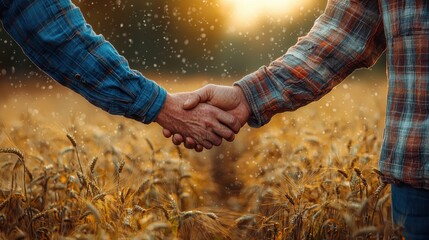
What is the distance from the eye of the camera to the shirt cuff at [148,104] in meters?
2.81

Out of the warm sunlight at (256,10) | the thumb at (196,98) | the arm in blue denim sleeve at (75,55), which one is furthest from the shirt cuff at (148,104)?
the warm sunlight at (256,10)

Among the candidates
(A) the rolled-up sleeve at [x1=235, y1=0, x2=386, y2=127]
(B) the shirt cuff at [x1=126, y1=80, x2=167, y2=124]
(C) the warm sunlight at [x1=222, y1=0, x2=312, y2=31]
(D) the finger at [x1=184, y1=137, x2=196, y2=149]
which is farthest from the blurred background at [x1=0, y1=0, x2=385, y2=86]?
(A) the rolled-up sleeve at [x1=235, y1=0, x2=386, y2=127]

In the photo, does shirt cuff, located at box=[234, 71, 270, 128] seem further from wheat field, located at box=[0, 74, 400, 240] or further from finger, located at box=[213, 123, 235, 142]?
wheat field, located at box=[0, 74, 400, 240]

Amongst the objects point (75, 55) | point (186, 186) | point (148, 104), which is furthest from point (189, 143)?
point (186, 186)

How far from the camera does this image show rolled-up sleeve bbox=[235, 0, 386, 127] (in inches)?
95.4

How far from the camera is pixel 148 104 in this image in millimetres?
2842

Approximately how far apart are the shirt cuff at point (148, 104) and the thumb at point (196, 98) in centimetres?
12

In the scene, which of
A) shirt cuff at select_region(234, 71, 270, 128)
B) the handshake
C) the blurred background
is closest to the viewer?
shirt cuff at select_region(234, 71, 270, 128)

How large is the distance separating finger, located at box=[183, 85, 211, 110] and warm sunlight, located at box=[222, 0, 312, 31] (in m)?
8.03

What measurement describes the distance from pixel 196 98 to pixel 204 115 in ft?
0.29

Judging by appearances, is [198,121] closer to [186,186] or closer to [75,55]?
[75,55]

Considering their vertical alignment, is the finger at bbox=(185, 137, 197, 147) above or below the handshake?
below

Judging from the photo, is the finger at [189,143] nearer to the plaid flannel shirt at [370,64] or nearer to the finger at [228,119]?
the finger at [228,119]

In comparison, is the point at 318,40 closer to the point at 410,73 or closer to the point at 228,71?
the point at 410,73
